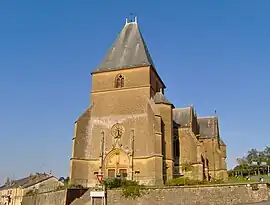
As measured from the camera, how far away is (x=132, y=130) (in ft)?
119

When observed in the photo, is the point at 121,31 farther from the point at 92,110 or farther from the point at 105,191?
the point at 105,191

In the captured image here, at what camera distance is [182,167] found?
38.5 metres

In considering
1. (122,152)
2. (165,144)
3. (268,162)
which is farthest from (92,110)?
(268,162)

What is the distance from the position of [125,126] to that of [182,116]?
10.1 meters

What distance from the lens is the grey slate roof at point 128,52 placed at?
39.9 metres

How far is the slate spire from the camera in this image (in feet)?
131

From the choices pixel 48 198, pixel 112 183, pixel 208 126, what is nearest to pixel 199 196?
pixel 112 183

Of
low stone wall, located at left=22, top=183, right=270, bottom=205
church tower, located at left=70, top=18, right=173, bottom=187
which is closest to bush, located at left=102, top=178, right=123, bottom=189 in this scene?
low stone wall, located at left=22, top=183, right=270, bottom=205

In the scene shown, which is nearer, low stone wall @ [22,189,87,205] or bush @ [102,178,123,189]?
bush @ [102,178,123,189]

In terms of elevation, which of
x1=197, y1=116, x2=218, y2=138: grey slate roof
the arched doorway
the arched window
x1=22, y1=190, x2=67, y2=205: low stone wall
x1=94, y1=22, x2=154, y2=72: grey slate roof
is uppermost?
x1=94, y1=22, x2=154, y2=72: grey slate roof

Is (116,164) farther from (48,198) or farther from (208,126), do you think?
(208,126)

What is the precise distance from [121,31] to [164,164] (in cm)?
1948

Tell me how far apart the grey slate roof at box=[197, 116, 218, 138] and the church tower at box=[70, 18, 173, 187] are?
10.5m

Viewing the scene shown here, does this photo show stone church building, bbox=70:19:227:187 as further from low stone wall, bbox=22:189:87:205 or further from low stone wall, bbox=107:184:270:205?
low stone wall, bbox=107:184:270:205
